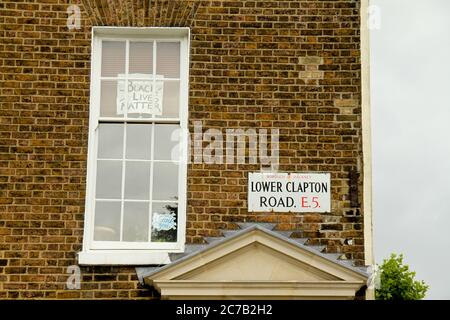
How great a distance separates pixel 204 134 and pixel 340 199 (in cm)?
158

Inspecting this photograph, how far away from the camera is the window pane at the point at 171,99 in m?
9.52

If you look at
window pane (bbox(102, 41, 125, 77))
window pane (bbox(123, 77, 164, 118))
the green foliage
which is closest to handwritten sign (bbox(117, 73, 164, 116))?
window pane (bbox(123, 77, 164, 118))

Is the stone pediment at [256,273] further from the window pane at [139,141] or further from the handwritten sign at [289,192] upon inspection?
the window pane at [139,141]

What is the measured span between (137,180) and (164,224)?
0.55 metres

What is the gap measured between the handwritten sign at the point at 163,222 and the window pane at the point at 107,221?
15.2 inches

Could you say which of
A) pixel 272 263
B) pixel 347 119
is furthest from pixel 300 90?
pixel 272 263

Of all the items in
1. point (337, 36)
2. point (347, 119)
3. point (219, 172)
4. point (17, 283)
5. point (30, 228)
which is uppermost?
point (337, 36)

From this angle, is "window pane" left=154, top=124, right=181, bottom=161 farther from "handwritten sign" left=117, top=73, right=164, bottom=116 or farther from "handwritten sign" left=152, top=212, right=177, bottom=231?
"handwritten sign" left=152, top=212, right=177, bottom=231

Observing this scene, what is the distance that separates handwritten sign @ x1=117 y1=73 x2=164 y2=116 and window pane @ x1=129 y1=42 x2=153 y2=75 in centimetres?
10

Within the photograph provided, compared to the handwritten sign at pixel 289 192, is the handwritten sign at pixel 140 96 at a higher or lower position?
higher

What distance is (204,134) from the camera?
30.7ft

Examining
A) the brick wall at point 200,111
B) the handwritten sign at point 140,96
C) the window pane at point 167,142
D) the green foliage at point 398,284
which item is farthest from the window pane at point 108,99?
the green foliage at point 398,284

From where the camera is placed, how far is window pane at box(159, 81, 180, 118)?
9.52 metres

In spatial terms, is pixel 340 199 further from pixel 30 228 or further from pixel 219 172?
pixel 30 228
